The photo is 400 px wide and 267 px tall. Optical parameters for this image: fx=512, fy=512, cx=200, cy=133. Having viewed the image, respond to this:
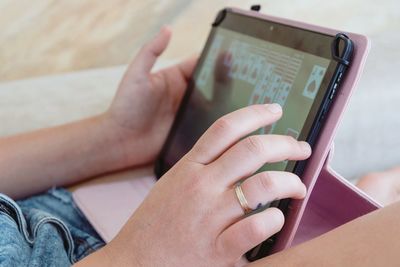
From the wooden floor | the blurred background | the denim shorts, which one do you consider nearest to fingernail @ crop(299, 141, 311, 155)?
the denim shorts

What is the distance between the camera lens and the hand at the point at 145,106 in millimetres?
751

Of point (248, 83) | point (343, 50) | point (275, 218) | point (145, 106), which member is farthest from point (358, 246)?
point (145, 106)

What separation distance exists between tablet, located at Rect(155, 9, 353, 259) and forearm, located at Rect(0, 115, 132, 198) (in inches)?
3.3

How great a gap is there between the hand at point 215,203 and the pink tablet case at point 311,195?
1.4 inches

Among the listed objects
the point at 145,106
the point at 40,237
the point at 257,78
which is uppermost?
the point at 257,78

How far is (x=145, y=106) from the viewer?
2.49 feet

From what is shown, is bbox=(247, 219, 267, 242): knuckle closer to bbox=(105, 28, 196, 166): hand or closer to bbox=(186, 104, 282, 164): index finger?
bbox=(186, 104, 282, 164): index finger

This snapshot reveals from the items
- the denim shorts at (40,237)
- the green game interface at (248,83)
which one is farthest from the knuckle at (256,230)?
the denim shorts at (40,237)

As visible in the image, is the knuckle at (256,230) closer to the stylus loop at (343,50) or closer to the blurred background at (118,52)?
the stylus loop at (343,50)

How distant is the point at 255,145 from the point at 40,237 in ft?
0.87

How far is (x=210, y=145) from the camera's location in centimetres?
45

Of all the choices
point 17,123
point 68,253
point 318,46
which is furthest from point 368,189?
point 17,123

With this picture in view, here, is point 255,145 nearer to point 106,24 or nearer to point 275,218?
point 275,218

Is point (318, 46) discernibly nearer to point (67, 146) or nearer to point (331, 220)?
point (331, 220)
